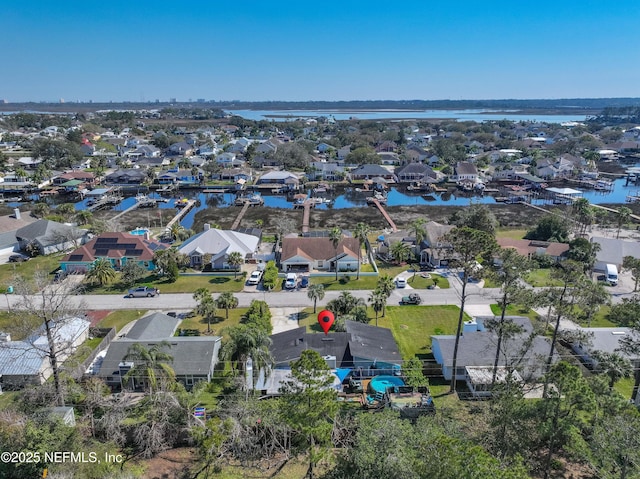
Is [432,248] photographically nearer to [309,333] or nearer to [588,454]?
[309,333]

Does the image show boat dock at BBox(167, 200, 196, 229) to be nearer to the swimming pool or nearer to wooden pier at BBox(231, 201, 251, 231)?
wooden pier at BBox(231, 201, 251, 231)

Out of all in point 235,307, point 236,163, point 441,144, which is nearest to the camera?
point 235,307

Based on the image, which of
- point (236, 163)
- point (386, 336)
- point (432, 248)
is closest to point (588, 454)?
point (386, 336)

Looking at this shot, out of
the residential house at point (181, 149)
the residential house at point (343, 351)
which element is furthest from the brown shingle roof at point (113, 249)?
the residential house at point (181, 149)

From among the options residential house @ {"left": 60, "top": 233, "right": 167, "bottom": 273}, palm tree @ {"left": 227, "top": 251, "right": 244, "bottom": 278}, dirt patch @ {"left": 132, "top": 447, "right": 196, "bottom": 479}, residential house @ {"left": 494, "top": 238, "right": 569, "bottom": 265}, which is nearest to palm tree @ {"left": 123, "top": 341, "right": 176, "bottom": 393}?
dirt patch @ {"left": 132, "top": 447, "right": 196, "bottom": 479}

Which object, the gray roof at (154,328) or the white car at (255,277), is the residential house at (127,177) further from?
the gray roof at (154,328)

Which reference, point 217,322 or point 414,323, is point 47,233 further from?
point 414,323

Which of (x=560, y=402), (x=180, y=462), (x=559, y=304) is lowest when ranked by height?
(x=180, y=462)
